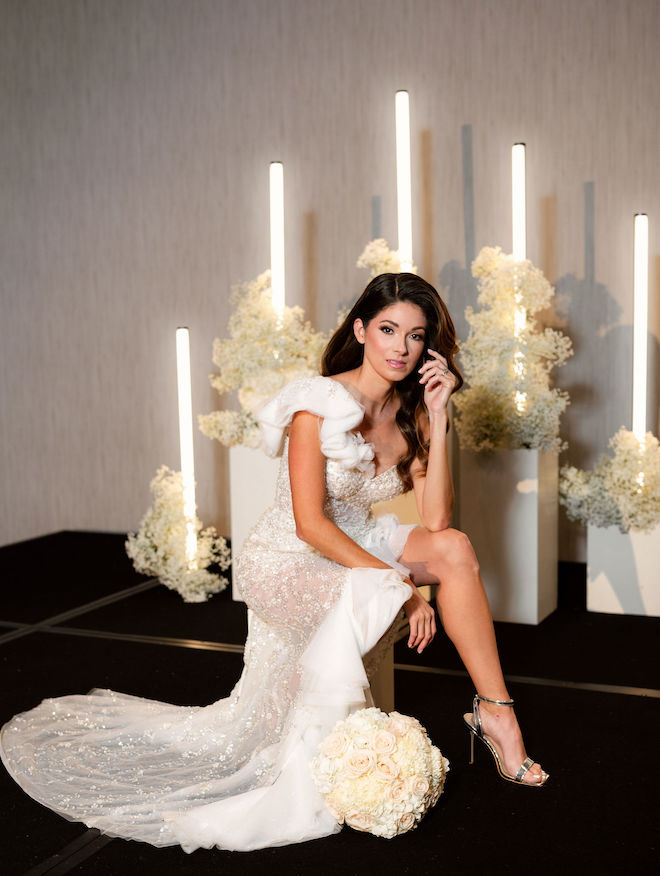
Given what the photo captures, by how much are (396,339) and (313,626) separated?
764mm

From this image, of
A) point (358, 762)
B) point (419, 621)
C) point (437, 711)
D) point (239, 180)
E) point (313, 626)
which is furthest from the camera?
point (239, 180)

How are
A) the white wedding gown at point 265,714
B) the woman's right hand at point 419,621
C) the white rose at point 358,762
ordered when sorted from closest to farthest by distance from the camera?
the white rose at point 358,762
the white wedding gown at point 265,714
the woman's right hand at point 419,621

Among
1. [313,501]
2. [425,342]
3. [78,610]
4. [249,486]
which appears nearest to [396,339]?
[425,342]

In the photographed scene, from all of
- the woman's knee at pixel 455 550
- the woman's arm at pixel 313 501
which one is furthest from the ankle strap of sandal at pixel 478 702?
the woman's knee at pixel 455 550

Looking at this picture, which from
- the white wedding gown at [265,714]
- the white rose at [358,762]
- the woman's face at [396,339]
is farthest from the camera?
the woman's face at [396,339]

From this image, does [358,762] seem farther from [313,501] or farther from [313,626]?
[313,501]

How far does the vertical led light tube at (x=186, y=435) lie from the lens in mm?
3992

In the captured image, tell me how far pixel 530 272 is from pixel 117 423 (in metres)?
3.12

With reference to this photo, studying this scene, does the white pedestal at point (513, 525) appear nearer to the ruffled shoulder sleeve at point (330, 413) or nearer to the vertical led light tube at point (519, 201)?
the vertical led light tube at point (519, 201)

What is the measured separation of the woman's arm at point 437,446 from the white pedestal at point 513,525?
1.26 m

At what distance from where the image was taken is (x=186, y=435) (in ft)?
13.3

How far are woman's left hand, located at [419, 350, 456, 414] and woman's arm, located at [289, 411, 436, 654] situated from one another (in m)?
0.34

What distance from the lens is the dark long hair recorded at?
93.7 inches

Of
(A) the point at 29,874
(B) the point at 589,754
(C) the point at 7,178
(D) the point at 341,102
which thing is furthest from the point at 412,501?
(C) the point at 7,178
